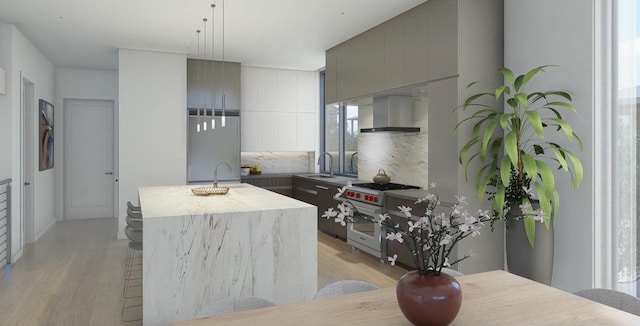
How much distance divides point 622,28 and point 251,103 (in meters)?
5.41

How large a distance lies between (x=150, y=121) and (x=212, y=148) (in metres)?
1.03

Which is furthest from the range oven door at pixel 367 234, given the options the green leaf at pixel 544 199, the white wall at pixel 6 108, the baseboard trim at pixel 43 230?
the baseboard trim at pixel 43 230

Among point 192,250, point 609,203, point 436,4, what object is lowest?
point 192,250

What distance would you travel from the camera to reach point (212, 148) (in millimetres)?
6770

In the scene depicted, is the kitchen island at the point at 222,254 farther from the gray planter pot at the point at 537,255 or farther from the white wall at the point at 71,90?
the white wall at the point at 71,90

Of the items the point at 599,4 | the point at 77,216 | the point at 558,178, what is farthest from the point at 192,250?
the point at 77,216

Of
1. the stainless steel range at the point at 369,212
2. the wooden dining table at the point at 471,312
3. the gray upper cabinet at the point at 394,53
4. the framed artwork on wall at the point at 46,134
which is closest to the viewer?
the wooden dining table at the point at 471,312

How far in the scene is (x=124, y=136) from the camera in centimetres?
604

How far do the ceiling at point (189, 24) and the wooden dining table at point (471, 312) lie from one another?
10.9 feet

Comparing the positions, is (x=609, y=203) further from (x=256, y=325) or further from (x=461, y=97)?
(x=256, y=325)

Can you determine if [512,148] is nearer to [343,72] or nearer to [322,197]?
[343,72]

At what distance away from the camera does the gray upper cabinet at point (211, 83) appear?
263 inches

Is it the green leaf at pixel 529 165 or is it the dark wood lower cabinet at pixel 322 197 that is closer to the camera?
the green leaf at pixel 529 165

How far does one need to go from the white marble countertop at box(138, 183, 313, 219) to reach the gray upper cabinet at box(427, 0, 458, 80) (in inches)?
74.3
